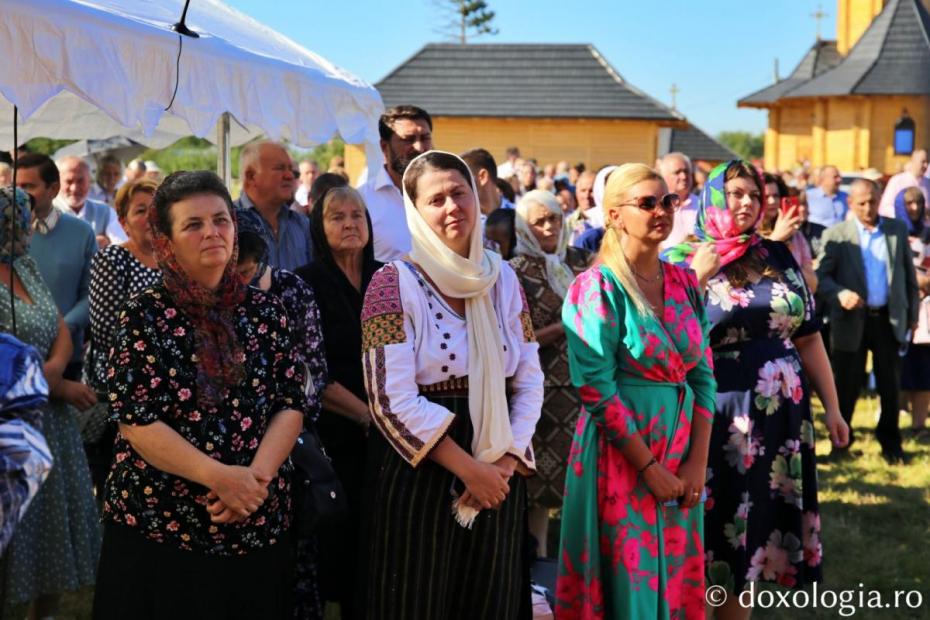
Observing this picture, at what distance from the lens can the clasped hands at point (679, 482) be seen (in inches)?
148

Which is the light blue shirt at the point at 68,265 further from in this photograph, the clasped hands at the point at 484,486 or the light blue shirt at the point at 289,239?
the clasped hands at the point at 484,486

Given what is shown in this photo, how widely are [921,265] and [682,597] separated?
264 inches

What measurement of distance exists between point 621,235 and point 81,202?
5.35m

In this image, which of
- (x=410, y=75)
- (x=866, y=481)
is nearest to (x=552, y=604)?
(x=866, y=481)

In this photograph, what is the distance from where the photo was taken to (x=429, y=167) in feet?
11.5

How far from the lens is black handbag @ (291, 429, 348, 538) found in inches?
140

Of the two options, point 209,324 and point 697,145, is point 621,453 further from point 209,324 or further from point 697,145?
point 697,145

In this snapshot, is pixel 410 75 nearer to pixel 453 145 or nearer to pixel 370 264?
pixel 453 145

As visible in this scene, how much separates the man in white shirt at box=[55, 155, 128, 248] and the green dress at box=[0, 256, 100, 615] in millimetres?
3013

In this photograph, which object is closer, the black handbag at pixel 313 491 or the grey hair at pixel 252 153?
the black handbag at pixel 313 491

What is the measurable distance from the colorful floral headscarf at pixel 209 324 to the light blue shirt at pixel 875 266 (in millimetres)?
6689

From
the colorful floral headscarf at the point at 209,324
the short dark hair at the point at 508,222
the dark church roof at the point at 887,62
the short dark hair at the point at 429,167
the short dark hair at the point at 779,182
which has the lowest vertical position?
the colorful floral headscarf at the point at 209,324

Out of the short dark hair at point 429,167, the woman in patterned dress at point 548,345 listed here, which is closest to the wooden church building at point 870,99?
the woman in patterned dress at point 548,345

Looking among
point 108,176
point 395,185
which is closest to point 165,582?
point 395,185
